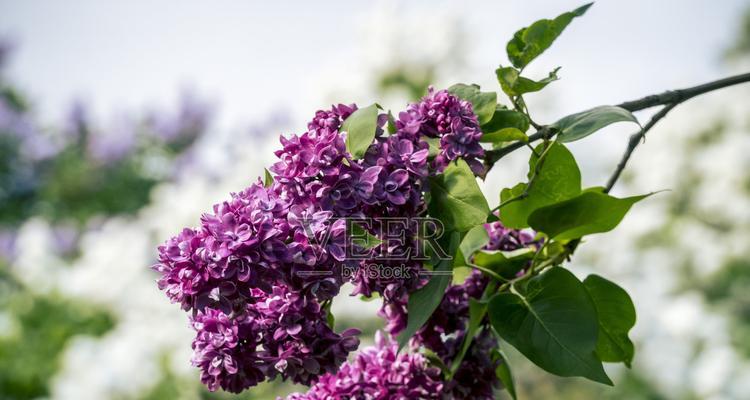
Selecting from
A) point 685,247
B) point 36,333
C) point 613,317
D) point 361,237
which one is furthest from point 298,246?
point 685,247

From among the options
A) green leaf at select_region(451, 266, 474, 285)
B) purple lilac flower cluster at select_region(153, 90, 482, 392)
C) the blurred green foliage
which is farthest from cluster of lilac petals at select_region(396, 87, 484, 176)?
the blurred green foliage

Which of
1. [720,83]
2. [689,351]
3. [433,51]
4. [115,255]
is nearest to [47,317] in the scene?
[115,255]

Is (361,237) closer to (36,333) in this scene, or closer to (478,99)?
(478,99)

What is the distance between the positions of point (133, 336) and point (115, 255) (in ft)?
3.00

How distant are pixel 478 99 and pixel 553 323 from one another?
149 millimetres

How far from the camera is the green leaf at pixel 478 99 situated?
1.52 ft

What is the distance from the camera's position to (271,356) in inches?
16.8

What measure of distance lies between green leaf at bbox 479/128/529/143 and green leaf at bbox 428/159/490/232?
2 centimetres

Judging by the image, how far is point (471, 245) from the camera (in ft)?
1.65

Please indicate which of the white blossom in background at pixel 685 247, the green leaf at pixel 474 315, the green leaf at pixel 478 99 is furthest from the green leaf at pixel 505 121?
the white blossom in background at pixel 685 247

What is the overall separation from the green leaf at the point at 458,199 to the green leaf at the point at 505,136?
2 centimetres

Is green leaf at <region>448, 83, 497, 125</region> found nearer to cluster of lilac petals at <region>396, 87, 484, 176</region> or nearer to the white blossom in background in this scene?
cluster of lilac petals at <region>396, 87, 484, 176</region>

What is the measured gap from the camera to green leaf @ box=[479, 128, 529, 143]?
1.45 ft

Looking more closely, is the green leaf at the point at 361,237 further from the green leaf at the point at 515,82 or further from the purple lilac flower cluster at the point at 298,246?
the green leaf at the point at 515,82
